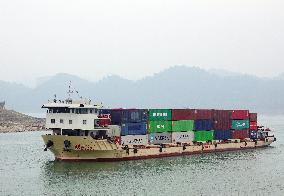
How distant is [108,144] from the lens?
63.0 meters

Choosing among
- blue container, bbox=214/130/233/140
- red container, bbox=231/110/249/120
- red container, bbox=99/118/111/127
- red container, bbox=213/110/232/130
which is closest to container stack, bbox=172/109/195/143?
red container, bbox=213/110/232/130

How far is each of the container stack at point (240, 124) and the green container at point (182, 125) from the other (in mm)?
11645

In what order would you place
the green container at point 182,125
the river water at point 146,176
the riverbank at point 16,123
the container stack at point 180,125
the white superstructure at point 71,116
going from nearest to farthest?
the river water at point 146,176 → the white superstructure at point 71,116 → the container stack at point 180,125 → the green container at point 182,125 → the riverbank at point 16,123

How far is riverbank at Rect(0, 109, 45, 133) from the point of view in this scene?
154250 millimetres

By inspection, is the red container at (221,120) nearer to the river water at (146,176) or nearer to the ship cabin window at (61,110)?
the river water at (146,176)

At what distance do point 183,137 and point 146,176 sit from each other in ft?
76.5

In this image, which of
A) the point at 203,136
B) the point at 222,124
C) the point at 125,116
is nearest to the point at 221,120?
the point at 222,124

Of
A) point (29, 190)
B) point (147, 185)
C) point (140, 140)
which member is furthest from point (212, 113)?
point (29, 190)

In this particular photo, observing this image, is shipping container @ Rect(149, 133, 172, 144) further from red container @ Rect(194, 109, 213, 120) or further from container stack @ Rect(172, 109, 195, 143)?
red container @ Rect(194, 109, 213, 120)

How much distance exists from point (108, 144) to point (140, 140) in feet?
26.0

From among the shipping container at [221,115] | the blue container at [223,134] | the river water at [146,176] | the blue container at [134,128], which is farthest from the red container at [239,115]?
the blue container at [134,128]

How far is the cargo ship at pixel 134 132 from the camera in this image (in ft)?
205

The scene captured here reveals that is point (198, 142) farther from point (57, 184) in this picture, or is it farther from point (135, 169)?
point (57, 184)

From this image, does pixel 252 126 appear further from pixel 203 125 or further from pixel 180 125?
pixel 180 125
